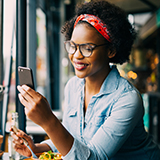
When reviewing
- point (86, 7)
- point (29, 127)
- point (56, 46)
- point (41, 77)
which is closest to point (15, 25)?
point (86, 7)

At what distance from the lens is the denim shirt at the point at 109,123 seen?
36.9 inches

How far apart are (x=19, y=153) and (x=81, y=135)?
1.25 ft

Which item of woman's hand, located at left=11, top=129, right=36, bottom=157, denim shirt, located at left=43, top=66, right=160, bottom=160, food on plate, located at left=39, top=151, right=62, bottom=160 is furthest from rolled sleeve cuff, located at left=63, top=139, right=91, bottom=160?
woman's hand, located at left=11, top=129, right=36, bottom=157

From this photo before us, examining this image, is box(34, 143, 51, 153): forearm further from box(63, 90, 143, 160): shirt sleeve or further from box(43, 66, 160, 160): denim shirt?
box(63, 90, 143, 160): shirt sleeve

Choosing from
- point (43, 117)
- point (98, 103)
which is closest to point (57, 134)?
point (43, 117)

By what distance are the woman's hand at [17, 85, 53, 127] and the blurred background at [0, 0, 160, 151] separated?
27.2 inches

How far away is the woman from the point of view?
0.87 meters

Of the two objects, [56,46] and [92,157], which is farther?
[56,46]

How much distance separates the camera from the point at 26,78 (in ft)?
3.09

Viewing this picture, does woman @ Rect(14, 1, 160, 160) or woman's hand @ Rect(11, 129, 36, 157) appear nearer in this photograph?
woman @ Rect(14, 1, 160, 160)

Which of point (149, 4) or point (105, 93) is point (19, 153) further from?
point (149, 4)

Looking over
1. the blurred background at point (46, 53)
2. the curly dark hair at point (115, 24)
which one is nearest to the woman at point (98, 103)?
the curly dark hair at point (115, 24)

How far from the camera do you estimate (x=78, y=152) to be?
0.88 metres

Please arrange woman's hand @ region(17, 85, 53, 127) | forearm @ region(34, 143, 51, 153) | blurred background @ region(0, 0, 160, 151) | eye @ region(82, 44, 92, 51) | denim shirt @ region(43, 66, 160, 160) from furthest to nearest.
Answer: blurred background @ region(0, 0, 160, 151), forearm @ region(34, 143, 51, 153), eye @ region(82, 44, 92, 51), denim shirt @ region(43, 66, 160, 160), woman's hand @ region(17, 85, 53, 127)
